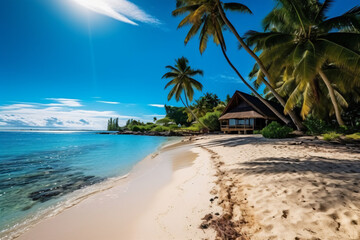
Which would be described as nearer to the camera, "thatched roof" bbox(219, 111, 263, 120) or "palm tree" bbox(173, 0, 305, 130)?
"palm tree" bbox(173, 0, 305, 130)

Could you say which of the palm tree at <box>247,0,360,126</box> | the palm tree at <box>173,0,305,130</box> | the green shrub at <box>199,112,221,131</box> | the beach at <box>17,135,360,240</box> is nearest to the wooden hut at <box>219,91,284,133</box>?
the green shrub at <box>199,112,221,131</box>

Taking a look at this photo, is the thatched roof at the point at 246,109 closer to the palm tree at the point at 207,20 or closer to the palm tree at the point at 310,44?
the palm tree at the point at 207,20

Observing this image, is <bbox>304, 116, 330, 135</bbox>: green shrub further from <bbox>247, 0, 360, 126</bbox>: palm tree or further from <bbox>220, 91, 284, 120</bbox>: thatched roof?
<bbox>220, 91, 284, 120</bbox>: thatched roof

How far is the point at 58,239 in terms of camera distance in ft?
8.43

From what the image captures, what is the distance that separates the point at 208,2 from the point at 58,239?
1467 centimetres

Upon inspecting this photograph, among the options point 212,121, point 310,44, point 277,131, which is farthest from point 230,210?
point 212,121

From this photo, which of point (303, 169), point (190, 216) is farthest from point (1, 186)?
point (303, 169)

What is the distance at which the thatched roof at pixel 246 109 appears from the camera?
21.2m

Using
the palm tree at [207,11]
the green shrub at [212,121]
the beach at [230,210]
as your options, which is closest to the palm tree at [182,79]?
the green shrub at [212,121]

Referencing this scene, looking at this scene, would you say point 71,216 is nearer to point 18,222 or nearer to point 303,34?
point 18,222

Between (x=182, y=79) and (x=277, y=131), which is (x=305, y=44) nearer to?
(x=277, y=131)

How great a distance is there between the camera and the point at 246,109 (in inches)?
901

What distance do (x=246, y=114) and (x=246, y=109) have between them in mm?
1407

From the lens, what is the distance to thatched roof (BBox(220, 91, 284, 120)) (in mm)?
21188
